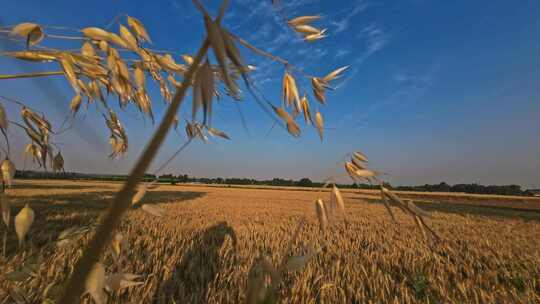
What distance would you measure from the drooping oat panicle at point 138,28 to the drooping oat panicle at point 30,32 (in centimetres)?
26

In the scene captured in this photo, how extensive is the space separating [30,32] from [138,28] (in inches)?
11.6

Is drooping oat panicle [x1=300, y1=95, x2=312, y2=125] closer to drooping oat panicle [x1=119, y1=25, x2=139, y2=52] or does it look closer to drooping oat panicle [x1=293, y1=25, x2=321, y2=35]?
drooping oat panicle [x1=293, y1=25, x2=321, y2=35]

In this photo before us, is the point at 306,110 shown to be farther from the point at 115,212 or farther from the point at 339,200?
the point at 115,212

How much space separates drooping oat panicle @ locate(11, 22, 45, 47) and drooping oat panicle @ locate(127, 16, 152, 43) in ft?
0.84

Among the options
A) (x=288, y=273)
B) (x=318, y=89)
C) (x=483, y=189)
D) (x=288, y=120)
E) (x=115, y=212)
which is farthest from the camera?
(x=483, y=189)

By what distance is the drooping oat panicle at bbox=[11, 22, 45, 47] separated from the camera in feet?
2.17

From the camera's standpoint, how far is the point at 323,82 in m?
0.84

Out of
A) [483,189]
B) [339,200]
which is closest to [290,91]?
[339,200]

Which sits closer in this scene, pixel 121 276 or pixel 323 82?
pixel 121 276

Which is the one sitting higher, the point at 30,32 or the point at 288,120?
the point at 30,32

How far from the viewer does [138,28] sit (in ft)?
2.85

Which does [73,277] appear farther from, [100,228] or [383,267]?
[383,267]

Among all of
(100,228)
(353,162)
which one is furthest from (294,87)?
(100,228)

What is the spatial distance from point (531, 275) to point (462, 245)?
126 centimetres
